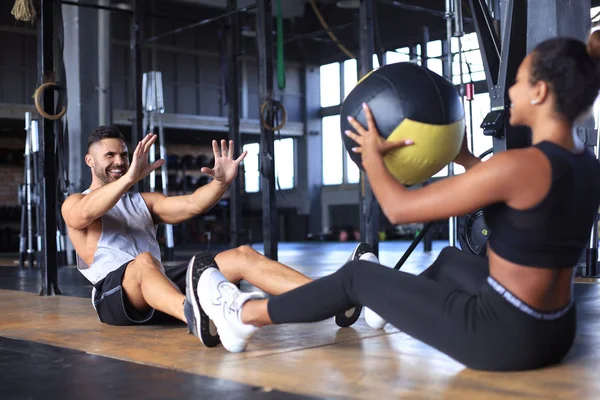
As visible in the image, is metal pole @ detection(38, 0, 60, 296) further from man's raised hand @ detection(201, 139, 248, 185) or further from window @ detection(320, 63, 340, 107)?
window @ detection(320, 63, 340, 107)

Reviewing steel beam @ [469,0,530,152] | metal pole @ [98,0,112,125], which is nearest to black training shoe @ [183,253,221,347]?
steel beam @ [469,0,530,152]

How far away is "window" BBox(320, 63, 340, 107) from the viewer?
1753cm

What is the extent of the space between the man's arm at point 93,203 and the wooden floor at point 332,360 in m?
0.41

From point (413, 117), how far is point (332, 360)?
0.70m

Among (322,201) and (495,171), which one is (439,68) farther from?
(495,171)

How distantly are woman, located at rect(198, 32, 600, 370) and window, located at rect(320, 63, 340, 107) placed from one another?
52.3 ft

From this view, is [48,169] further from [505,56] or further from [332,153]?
[332,153]

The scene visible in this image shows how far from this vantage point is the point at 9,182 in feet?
49.3

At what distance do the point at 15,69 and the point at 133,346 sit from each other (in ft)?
43.1

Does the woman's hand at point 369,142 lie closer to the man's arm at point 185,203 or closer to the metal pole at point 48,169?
the man's arm at point 185,203

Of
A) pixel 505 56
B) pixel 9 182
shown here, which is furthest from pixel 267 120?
pixel 9 182

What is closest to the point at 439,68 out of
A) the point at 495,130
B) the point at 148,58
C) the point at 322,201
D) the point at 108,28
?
the point at 322,201

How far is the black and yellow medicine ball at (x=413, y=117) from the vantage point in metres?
1.85

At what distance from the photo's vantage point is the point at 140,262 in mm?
2502
